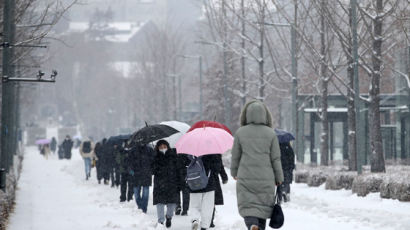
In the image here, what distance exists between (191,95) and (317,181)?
95.8 metres

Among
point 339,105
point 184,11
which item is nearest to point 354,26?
point 339,105

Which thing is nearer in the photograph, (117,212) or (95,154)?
(117,212)

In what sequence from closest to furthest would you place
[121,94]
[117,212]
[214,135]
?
[214,135], [117,212], [121,94]

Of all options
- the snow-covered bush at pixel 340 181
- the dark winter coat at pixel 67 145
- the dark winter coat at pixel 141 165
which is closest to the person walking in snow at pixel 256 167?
the dark winter coat at pixel 141 165

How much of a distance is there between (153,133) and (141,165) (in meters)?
1.65

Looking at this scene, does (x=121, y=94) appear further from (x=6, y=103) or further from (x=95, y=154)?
(x=6, y=103)

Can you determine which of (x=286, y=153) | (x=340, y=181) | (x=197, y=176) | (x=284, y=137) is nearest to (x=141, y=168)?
(x=284, y=137)

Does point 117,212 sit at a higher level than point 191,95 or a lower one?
lower

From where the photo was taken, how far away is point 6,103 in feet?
72.8

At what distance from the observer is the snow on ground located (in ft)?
51.1

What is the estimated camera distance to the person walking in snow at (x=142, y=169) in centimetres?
1845

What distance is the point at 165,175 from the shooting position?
15562 mm

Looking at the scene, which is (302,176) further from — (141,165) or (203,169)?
(203,169)

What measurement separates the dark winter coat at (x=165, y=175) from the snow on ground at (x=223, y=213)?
579 millimetres
